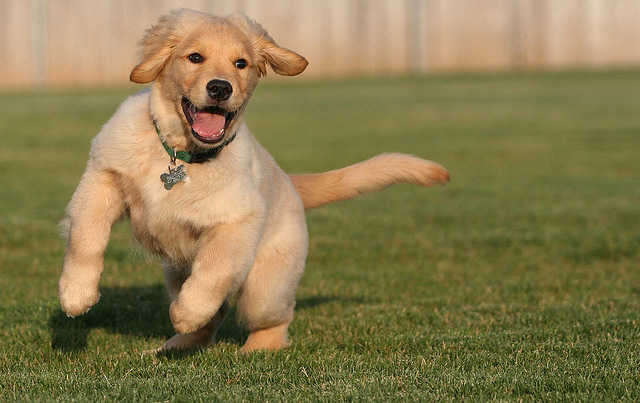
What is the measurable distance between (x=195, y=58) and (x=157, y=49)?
0.17 meters

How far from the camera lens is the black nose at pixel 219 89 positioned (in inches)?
134

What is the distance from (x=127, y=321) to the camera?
14.3 feet

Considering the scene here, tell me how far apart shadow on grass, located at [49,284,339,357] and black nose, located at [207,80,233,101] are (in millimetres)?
1036

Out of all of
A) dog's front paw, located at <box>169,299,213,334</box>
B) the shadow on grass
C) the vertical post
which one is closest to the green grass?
the shadow on grass

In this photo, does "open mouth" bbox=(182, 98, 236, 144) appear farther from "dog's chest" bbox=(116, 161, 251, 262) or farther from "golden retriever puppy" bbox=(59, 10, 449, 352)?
"dog's chest" bbox=(116, 161, 251, 262)

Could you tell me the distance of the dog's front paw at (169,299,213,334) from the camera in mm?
3340

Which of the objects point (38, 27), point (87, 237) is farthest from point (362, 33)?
point (87, 237)

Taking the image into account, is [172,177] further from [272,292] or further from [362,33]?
[362,33]

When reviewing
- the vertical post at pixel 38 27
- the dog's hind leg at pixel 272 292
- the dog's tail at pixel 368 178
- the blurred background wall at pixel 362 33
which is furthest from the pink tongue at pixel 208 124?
the vertical post at pixel 38 27

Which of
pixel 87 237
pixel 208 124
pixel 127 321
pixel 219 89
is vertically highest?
pixel 219 89

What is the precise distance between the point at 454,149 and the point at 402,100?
20.9 feet

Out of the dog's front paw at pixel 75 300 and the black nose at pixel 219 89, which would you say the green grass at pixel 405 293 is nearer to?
the dog's front paw at pixel 75 300

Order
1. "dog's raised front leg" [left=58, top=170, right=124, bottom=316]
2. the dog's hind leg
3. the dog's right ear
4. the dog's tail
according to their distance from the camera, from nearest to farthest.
Answer: "dog's raised front leg" [left=58, top=170, right=124, bottom=316] → the dog's right ear → the dog's hind leg → the dog's tail

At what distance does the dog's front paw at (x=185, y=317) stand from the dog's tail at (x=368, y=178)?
110cm
